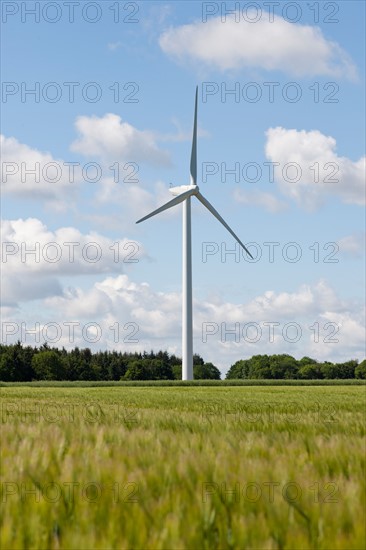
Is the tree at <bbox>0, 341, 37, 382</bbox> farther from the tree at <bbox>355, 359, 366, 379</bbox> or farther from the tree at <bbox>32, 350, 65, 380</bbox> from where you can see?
the tree at <bbox>355, 359, 366, 379</bbox>

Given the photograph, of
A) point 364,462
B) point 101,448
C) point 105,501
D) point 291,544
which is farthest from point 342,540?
point 101,448

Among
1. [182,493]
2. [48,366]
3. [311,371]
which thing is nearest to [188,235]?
[182,493]

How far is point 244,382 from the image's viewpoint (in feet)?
235

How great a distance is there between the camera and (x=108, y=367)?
16288cm

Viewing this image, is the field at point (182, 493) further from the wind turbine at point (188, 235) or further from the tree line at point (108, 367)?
the tree line at point (108, 367)

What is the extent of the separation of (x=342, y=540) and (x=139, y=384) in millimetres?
66773

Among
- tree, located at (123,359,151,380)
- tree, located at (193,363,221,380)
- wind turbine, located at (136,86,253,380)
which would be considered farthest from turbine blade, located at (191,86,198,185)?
tree, located at (193,363,221,380)

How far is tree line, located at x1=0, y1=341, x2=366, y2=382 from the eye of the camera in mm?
138250

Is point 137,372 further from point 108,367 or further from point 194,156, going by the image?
point 194,156

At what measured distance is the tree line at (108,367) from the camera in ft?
454

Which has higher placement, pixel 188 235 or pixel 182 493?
pixel 188 235

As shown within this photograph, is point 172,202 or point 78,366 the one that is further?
point 78,366

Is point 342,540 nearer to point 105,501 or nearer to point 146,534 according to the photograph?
point 146,534

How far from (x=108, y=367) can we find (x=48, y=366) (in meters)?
26.0
